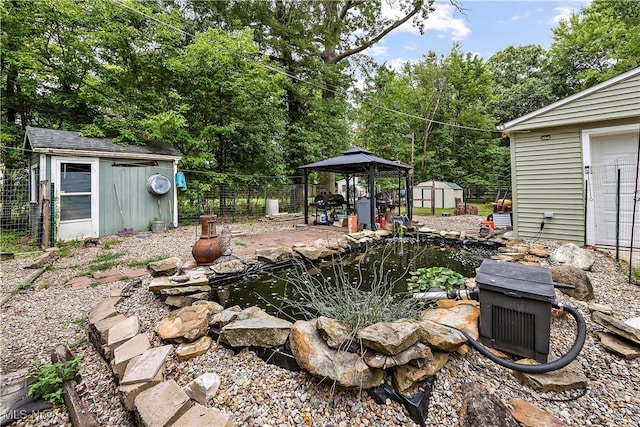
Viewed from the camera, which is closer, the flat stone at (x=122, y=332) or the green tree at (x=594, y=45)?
the flat stone at (x=122, y=332)

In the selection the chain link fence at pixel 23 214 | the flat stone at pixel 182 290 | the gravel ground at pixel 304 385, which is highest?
the chain link fence at pixel 23 214

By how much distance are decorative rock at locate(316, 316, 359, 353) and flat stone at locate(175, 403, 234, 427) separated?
0.66 meters

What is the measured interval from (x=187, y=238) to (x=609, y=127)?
8423 mm

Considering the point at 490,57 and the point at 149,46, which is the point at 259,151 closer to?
the point at 149,46

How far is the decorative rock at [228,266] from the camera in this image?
374 cm

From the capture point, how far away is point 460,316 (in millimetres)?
2076

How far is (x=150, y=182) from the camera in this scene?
733cm

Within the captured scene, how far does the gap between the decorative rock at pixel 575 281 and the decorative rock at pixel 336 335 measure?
8.07 feet

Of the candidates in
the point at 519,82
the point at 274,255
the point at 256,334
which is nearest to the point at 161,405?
the point at 256,334

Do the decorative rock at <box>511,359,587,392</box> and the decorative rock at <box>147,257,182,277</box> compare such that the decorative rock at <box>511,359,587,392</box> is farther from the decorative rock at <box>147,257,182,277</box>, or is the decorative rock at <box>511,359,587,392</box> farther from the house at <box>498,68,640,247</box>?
the house at <box>498,68,640,247</box>

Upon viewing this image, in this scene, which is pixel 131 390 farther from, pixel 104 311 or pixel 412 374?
pixel 412 374

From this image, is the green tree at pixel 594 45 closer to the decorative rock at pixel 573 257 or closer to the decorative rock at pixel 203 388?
the decorative rock at pixel 573 257

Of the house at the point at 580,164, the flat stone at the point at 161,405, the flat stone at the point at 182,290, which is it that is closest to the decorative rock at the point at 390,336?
the flat stone at the point at 161,405

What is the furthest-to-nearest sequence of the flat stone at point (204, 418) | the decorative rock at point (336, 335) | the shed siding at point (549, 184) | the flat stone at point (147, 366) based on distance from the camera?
1. the shed siding at point (549, 184)
2. the decorative rock at point (336, 335)
3. the flat stone at point (147, 366)
4. the flat stone at point (204, 418)
